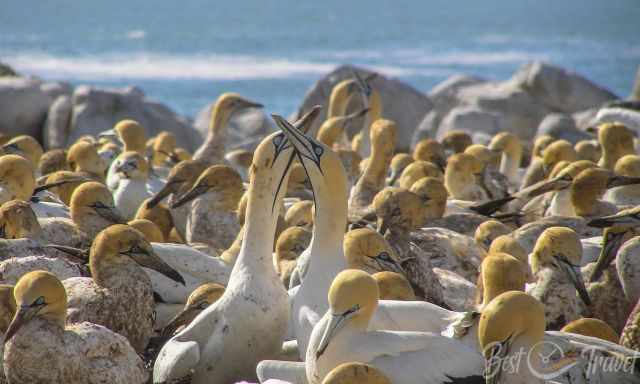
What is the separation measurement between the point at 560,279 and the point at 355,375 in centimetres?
284

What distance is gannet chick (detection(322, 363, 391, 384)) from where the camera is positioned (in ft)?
16.7

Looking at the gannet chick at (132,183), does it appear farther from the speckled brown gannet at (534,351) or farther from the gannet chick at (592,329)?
the speckled brown gannet at (534,351)

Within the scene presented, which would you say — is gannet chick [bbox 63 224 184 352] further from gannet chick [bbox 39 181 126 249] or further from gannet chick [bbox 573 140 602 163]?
gannet chick [bbox 573 140 602 163]

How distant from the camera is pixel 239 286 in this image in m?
6.77

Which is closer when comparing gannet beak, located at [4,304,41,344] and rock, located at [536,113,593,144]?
gannet beak, located at [4,304,41,344]

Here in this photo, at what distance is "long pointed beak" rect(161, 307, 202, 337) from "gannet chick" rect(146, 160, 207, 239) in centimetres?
322

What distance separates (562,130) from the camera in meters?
17.7

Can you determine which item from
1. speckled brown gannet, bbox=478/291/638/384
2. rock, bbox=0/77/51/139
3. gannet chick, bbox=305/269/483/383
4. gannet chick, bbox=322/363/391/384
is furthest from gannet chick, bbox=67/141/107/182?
rock, bbox=0/77/51/139

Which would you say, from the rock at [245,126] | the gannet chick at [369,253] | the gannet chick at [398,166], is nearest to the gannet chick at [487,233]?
the gannet chick at [369,253]

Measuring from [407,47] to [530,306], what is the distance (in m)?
69.7

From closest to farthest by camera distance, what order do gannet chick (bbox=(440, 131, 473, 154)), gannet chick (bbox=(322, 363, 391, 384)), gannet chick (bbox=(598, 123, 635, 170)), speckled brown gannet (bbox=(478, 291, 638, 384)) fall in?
1. gannet chick (bbox=(322, 363, 391, 384))
2. speckled brown gannet (bbox=(478, 291, 638, 384))
3. gannet chick (bbox=(598, 123, 635, 170))
4. gannet chick (bbox=(440, 131, 473, 154))

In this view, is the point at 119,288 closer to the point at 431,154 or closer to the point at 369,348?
the point at 369,348

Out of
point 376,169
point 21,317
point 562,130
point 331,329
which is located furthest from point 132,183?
point 562,130

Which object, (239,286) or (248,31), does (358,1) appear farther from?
(239,286)
